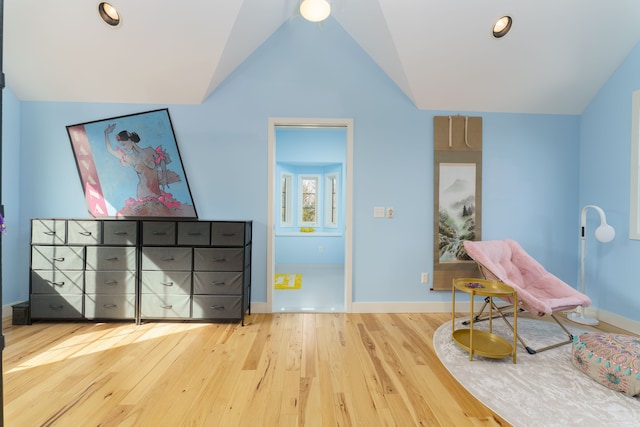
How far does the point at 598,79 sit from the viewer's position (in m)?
3.39

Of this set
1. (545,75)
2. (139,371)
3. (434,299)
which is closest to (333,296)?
(434,299)

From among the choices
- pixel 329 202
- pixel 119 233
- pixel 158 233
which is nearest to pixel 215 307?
Answer: pixel 158 233

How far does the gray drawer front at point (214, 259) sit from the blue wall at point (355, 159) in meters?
0.43

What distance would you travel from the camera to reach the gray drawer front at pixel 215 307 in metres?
3.07

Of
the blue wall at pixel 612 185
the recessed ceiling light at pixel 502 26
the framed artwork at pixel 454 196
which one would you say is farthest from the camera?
the framed artwork at pixel 454 196

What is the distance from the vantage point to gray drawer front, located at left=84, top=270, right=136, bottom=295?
3.04 meters

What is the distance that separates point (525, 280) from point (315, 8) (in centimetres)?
320

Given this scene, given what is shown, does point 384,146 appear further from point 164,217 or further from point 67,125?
point 67,125

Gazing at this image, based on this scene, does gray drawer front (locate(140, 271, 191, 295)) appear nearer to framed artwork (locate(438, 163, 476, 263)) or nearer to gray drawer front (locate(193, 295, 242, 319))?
gray drawer front (locate(193, 295, 242, 319))

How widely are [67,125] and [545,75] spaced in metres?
5.18

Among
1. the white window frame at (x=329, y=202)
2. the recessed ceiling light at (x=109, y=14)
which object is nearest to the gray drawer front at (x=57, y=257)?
the recessed ceiling light at (x=109, y=14)

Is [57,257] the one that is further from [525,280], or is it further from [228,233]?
[525,280]

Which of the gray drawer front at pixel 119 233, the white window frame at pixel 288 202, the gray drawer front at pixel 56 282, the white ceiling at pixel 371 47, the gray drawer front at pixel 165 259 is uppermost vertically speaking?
the white ceiling at pixel 371 47

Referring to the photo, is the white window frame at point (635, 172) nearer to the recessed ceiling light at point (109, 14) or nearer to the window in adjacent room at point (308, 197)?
the window in adjacent room at point (308, 197)
